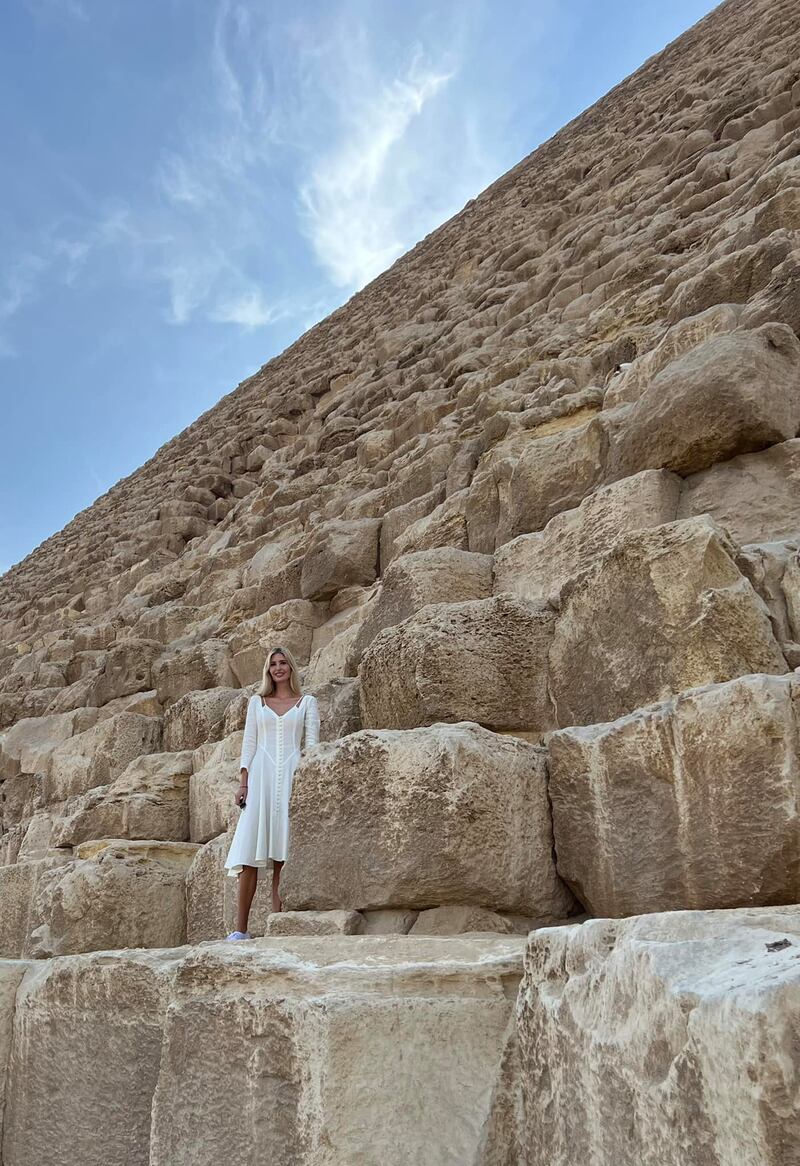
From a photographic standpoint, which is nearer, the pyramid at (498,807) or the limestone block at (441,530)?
the pyramid at (498,807)

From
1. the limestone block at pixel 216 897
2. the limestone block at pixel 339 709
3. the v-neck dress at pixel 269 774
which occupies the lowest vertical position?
the limestone block at pixel 216 897

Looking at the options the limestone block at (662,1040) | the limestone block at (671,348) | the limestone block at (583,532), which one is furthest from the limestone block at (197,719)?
the limestone block at (662,1040)

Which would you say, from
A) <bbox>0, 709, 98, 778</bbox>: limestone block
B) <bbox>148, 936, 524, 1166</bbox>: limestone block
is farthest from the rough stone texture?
<bbox>0, 709, 98, 778</bbox>: limestone block

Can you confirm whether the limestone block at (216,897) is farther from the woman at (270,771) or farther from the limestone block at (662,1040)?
the limestone block at (662,1040)

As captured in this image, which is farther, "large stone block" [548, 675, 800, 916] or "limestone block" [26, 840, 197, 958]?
"limestone block" [26, 840, 197, 958]

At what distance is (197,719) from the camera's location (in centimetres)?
466

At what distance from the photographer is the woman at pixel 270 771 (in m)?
2.82

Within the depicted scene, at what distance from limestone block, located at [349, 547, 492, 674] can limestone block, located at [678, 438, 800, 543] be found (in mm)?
769

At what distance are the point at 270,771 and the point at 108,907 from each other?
0.77 m

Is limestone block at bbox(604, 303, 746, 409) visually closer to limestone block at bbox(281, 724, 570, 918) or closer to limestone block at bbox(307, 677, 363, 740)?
limestone block at bbox(307, 677, 363, 740)

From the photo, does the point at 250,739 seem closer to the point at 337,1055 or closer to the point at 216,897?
the point at 216,897

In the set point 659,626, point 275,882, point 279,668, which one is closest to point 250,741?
point 279,668

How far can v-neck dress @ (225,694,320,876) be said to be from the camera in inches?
111

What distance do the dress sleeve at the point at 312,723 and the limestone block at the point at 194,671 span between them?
218cm
